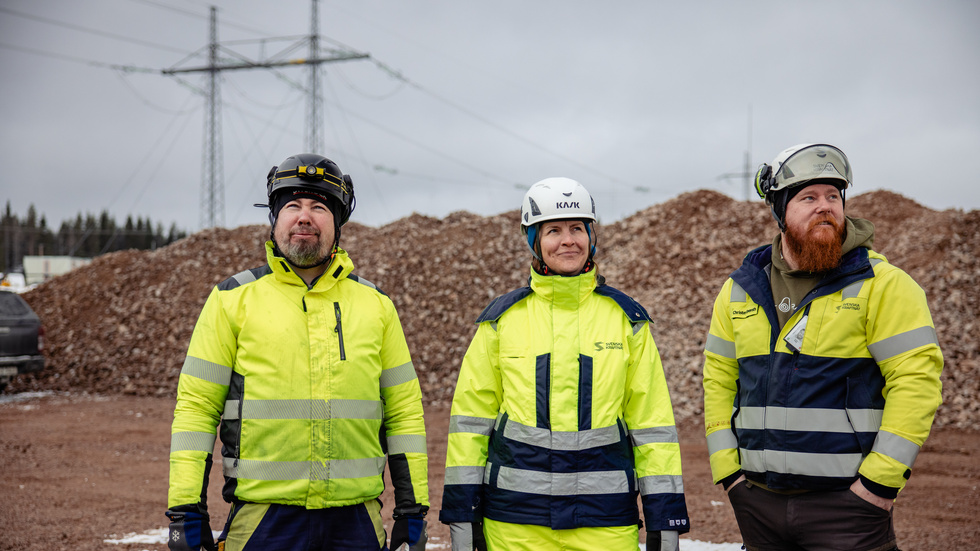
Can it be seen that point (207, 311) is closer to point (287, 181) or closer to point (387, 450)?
point (287, 181)

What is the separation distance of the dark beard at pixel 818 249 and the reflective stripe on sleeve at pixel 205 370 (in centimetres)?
298

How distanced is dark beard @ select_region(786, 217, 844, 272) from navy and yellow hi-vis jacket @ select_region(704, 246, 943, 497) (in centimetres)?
7

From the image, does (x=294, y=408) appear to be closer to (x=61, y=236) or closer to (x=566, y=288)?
(x=566, y=288)

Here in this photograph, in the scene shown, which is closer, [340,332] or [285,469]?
[285,469]

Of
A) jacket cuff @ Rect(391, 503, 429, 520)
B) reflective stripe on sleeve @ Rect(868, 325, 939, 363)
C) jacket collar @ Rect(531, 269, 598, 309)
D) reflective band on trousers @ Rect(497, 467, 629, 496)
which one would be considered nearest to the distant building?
jacket cuff @ Rect(391, 503, 429, 520)

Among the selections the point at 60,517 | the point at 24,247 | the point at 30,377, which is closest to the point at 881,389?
the point at 60,517

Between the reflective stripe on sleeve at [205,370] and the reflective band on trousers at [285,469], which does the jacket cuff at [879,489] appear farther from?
the reflective stripe on sleeve at [205,370]

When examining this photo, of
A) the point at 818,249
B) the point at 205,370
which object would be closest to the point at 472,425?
the point at 205,370

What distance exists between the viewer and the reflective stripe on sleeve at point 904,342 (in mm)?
3287

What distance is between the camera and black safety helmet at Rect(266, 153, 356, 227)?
3592 millimetres

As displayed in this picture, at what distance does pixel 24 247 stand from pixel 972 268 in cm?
12694

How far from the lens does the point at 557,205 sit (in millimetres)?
3670

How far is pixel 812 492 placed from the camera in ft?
11.3

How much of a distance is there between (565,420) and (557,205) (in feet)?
3.65
